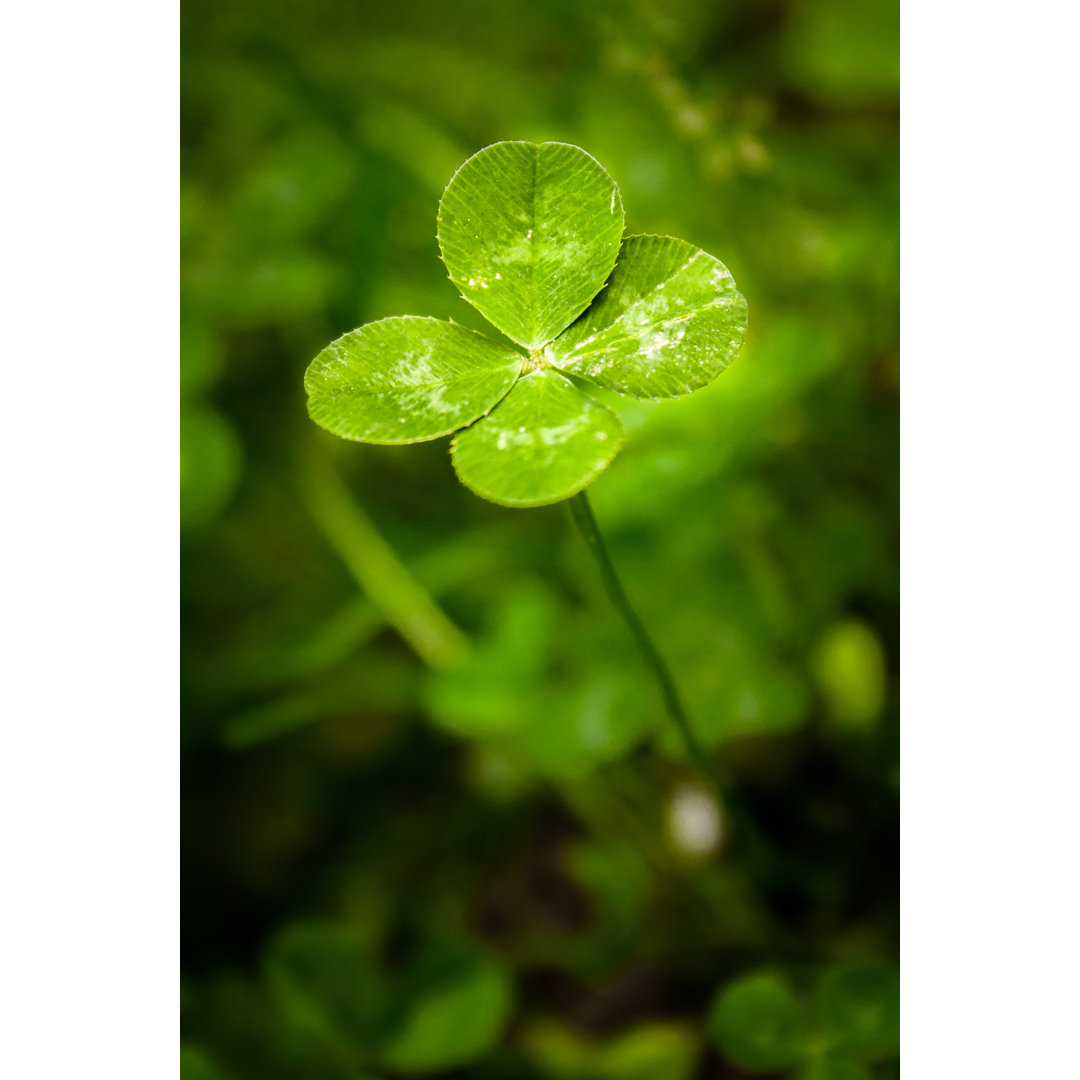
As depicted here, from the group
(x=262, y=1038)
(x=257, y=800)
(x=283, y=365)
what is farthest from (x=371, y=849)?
(x=283, y=365)

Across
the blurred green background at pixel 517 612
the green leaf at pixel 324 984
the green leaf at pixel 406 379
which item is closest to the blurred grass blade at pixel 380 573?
the blurred green background at pixel 517 612

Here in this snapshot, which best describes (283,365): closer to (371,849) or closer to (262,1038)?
(371,849)

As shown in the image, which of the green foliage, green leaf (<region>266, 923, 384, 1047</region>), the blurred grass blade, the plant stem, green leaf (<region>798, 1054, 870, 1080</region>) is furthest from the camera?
the blurred grass blade

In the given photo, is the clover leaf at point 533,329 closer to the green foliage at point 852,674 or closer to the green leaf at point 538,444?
the green leaf at point 538,444

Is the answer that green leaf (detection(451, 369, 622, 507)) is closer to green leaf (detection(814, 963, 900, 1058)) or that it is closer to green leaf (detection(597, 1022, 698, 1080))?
green leaf (detection(814, 963, 900, 1058))

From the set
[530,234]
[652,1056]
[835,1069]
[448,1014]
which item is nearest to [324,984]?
[448,1014]

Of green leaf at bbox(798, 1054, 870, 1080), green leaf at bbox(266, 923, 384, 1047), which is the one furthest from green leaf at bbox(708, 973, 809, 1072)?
green leaf at bbox(266, 923, 384, 1047)

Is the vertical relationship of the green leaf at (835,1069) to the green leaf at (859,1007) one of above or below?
below
